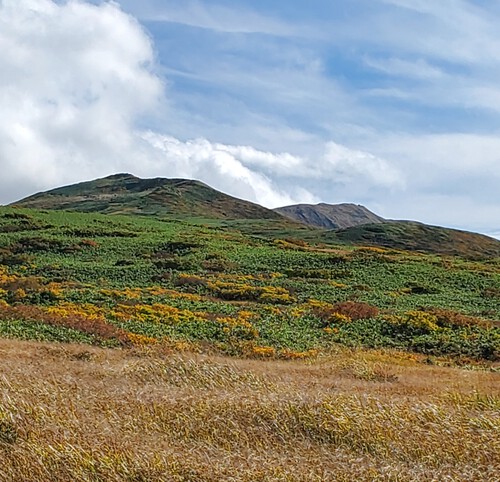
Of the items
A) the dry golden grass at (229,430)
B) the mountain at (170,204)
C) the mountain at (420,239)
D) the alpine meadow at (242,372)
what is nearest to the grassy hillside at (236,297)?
the alpine meadow at (242,372)

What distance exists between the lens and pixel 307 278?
45.0m

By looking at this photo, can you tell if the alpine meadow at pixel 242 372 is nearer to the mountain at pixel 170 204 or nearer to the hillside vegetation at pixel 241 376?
the hillside vegetation at pixel 241 376

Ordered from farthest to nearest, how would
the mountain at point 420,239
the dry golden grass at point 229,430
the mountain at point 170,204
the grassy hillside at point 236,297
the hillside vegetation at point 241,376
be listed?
1. the mountain at point 170,204
2. the mountain at point 420,239
3. the grassy hillside at point 236,297
4. the hillside vegetation at point 241,376
5. the dry golden grass at point 229,430

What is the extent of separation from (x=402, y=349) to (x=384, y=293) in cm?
1578

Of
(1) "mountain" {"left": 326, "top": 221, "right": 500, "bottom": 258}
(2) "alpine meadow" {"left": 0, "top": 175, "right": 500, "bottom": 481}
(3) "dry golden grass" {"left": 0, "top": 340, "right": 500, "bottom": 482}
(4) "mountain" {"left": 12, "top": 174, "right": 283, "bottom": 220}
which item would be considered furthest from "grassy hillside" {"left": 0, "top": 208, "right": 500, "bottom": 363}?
(4) "mountain" {"left": 12, "top": 174, "right": 283, "bottom": 220}

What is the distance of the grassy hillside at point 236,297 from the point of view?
76.1ft

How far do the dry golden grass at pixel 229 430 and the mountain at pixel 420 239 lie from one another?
90.4 m

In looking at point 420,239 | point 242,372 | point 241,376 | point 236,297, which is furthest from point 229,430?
point 420,239

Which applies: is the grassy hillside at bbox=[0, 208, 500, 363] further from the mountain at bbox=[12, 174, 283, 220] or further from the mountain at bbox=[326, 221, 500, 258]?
the mountain at bbox=[12, 174, 283, 220]

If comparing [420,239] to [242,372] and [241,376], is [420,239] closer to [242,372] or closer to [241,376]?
[242,372]

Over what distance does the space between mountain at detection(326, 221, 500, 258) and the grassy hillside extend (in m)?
46.6

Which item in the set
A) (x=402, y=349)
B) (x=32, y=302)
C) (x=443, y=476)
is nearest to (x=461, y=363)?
(x=402, y=349)

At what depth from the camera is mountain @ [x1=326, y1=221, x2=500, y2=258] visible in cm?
10944

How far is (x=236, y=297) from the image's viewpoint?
35500mm
